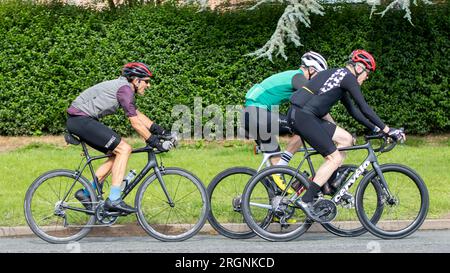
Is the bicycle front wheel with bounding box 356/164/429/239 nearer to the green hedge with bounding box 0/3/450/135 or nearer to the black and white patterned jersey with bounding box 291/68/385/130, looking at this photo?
the black and white patterned jersey with bounding box 291/68/385/130

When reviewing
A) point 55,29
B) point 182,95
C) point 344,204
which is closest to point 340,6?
point 182,95

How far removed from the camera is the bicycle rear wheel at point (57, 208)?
8984mm

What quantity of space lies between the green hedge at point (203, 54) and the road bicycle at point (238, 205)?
22.1 feet

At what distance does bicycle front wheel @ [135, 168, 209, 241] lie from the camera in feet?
29.4

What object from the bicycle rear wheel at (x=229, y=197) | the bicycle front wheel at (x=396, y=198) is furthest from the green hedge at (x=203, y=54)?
the bicycle front wheel at (x=396, y=198)

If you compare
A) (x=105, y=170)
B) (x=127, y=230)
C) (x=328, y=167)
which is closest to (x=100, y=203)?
(x=105, y=170)

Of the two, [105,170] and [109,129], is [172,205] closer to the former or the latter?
Answer: [105,170]

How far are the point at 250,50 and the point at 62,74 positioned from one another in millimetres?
3470

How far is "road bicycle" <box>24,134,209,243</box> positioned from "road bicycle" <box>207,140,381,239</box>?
29 centimetres

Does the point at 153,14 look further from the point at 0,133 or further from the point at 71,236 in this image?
the point at 71,236

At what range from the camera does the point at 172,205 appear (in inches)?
364

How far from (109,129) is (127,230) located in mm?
1322

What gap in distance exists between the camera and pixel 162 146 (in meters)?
9.02

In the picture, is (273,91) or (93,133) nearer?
(93,133)
